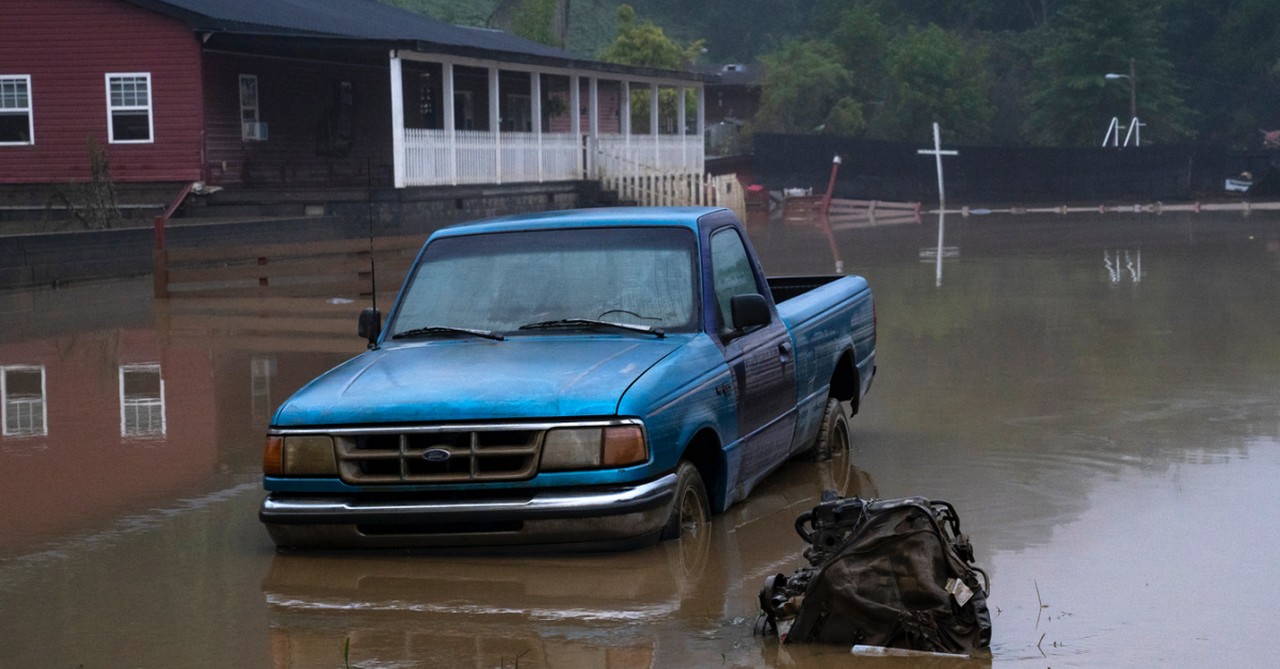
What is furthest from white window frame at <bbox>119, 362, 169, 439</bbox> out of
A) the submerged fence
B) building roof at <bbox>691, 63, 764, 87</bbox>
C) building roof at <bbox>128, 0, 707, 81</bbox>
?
building roof at <bbox>691, 63, 764, 87</bbox>

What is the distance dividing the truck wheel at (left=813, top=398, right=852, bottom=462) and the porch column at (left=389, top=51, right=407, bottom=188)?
22.5 m

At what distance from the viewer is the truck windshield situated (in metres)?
8.13

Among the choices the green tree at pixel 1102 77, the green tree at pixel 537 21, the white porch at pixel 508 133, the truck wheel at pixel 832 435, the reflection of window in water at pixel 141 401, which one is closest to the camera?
the truck wheel at pixel 832 435

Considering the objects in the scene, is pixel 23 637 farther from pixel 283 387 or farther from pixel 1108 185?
pixel 1108 185

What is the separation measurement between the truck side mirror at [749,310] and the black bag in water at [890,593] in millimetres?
A: 1937

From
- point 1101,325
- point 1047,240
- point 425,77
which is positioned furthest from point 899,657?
point 425,77

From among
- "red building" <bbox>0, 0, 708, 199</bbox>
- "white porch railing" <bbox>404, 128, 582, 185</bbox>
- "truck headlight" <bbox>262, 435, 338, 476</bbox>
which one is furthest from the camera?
"white porch railing" <bbox>404, 128, 582, 185</bbox>

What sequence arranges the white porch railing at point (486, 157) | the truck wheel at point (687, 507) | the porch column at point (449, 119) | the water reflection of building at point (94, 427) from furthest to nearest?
the porch column at point (449, 119)
the white porch railing at point (486, 157)
the water reflection of building at point (94, 427)
the truck wheel at point (687, 507)

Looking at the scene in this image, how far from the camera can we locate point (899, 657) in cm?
596

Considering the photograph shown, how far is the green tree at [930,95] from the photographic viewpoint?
7694cm

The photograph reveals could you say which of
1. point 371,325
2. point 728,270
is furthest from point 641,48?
point 371,325

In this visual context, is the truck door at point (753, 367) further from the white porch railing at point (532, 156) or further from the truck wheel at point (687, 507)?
the white porch railing at point (532, 156)

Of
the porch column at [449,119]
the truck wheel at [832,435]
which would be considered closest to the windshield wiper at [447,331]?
the truck wheel at [832,435]

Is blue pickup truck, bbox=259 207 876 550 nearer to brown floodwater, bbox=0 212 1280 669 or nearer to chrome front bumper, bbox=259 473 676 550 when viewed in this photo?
chrome front bumper, bbox=259 473 676 550
